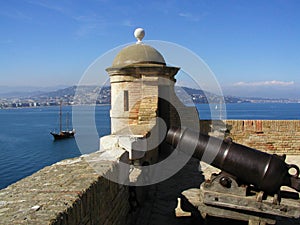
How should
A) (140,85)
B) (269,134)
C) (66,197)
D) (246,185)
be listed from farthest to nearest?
(269,134), (140,85), (246,185), (66,197)

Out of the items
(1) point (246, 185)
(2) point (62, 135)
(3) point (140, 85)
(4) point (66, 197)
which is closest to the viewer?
(4) point (66, 197)

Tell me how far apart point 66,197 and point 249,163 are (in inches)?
94.1

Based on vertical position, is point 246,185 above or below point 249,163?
below

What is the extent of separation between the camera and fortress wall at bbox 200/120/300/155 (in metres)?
9.42

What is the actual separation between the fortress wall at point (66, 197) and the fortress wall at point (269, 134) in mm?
6833

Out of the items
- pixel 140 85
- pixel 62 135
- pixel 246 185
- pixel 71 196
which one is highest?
pixel 140 85

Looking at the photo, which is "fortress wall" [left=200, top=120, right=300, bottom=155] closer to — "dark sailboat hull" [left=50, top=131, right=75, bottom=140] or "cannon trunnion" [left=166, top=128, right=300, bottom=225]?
"cannon trunnion" [left=166, top=128, right=300, bottom=225]

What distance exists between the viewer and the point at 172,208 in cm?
499

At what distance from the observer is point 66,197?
7.60 feet

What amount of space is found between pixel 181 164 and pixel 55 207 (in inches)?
248

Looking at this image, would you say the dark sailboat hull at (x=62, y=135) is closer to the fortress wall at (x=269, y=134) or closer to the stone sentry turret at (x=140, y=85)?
the stone sentry turret at (x=140, y=85)

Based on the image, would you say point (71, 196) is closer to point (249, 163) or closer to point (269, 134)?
point (249, 163)

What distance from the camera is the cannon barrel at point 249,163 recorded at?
355 cm

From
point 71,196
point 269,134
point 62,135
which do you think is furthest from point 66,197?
point 62,135
